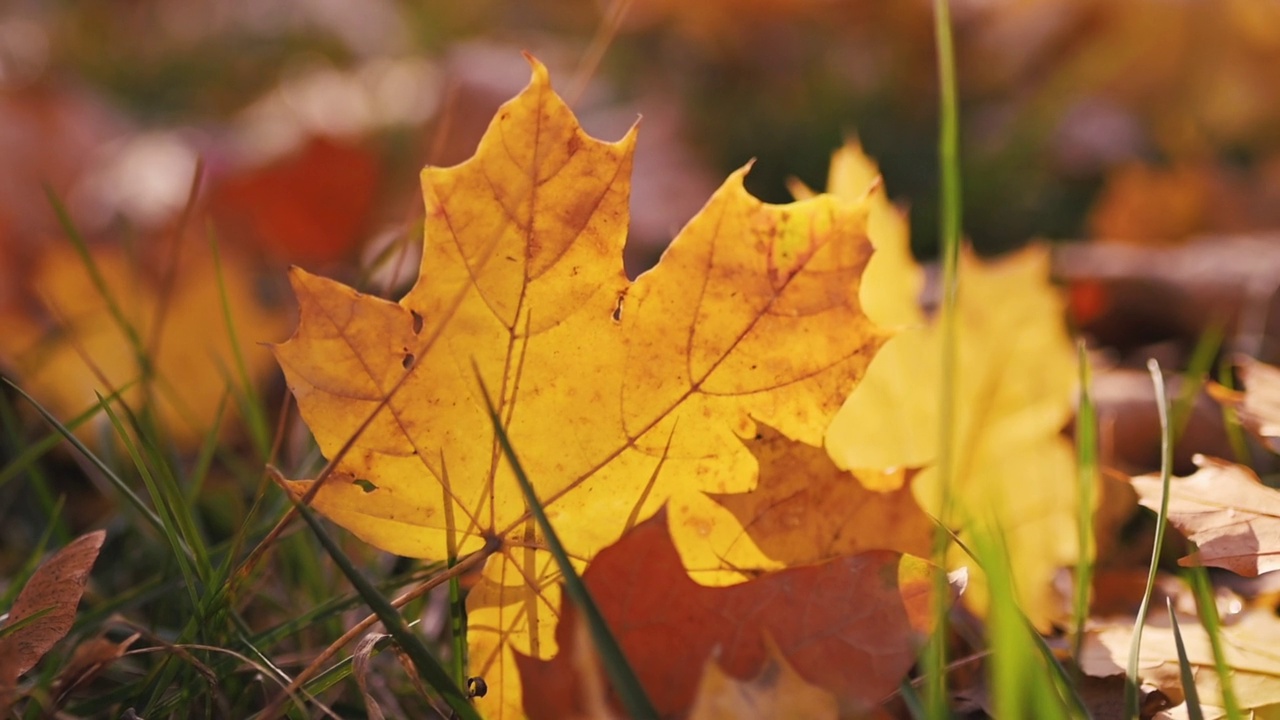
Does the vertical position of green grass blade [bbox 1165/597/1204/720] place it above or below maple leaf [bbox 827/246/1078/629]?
below

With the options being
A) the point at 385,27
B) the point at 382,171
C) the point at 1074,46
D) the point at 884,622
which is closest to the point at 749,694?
the point at 884,622

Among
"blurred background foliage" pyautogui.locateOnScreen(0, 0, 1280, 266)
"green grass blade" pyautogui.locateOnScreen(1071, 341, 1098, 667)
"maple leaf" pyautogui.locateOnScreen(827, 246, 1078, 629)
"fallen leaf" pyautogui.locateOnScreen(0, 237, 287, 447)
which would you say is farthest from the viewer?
"blurred background foliage" pyautogui.locateOnScreen(0, 0, 1280, 266)

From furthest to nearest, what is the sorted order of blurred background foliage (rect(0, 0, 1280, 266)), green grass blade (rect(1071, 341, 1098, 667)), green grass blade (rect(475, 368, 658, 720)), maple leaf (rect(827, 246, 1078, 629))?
blurred background foliage (rect(0, 0, 1280, 266))
maple leaf (rect(827, 246, 1078, 629))
green grass blade (rect(1071, 341, 1098, 667))
green grass blade (rect(475, 368, 658, 720))

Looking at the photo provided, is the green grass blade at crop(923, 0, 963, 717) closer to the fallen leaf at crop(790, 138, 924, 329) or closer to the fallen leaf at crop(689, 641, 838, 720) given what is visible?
the fallen leaf at crop(689, 641, 838, 720)

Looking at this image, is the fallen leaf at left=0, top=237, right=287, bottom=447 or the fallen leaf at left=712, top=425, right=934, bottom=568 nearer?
the fallen leaf at left=712, top=425, right=934, bottom=568

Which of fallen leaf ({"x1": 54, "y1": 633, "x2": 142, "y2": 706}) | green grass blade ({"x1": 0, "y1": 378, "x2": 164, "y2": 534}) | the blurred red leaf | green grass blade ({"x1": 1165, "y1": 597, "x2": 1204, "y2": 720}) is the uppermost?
the blurred red leaf

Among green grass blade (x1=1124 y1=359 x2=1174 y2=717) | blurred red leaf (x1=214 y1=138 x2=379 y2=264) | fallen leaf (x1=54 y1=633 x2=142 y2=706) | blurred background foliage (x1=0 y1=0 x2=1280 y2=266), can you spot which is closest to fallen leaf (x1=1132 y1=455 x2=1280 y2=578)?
green grass blade (x1=1124 y1=359 x2=1174 y2=717)
